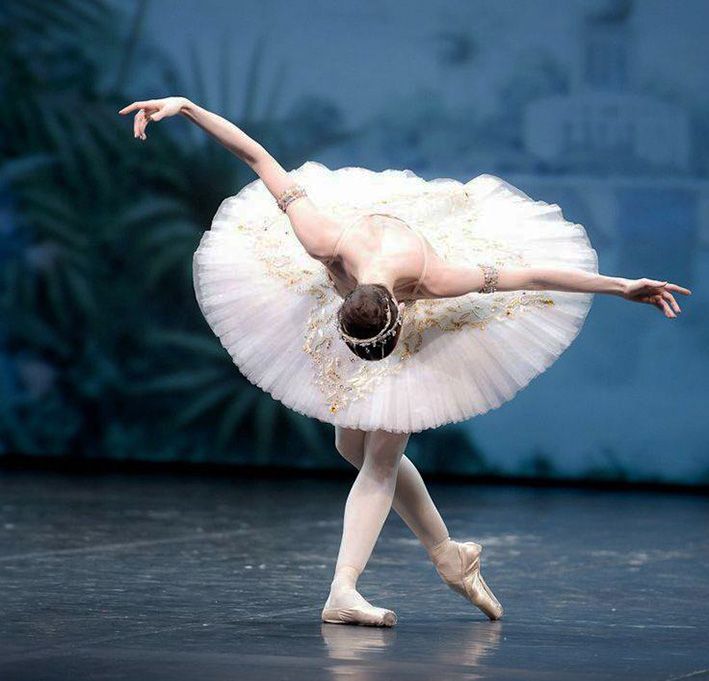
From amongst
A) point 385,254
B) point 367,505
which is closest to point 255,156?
point 385,254

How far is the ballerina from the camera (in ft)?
10.4

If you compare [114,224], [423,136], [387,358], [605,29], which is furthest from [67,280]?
[387,358]

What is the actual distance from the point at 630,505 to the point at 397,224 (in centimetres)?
364

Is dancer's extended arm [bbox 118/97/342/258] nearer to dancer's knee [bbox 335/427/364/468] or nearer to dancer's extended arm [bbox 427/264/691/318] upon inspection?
dancer's extended arm [bbox 427/264/691/318]

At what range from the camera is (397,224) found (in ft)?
10.7

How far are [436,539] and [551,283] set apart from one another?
0.67 m

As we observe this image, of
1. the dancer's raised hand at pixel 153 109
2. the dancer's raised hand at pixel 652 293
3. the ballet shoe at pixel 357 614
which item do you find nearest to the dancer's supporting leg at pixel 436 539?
the ballet shoe at pixel 357 614

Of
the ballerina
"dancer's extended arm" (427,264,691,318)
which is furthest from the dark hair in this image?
"dancer's extended arm" (427,264,691,318)

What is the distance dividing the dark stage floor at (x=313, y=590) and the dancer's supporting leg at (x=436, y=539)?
0.08 m

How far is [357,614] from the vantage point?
10.3 feet

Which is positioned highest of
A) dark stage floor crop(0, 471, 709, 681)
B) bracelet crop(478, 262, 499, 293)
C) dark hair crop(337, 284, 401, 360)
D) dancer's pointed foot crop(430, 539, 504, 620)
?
bracelet crop(478, 262, 499, 293)

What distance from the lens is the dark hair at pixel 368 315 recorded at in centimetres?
293

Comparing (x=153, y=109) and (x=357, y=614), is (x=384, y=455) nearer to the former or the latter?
(x=357, y=614)

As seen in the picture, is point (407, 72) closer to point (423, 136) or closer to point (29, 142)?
point (423, 136)
